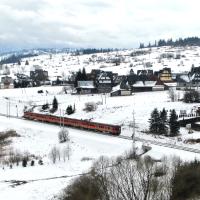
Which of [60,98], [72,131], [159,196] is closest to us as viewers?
[159,196]

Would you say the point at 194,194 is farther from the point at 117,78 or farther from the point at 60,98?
the point at 117,78

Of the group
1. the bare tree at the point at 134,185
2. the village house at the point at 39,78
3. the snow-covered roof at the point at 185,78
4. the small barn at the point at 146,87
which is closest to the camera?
the bare tree at the point at 134,185

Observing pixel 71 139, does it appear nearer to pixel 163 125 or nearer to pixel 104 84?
pixel 163 125

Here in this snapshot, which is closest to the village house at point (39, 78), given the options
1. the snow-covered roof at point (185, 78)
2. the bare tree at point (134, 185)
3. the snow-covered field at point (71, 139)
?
the snow-covered field at point (71, 139)

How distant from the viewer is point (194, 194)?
2720 cm

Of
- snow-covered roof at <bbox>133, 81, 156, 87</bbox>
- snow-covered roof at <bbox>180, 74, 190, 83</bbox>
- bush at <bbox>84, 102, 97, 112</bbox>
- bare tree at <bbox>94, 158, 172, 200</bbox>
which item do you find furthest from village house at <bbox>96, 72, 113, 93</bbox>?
bare tree at <bbox>94, 158, 172, 200</bbox>

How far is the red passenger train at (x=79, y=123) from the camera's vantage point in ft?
189

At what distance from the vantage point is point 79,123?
64062 mm

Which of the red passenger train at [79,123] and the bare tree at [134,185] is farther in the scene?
the red passenger train at [79,123]

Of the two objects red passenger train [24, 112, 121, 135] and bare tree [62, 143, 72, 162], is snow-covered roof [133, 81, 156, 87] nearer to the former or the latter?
A: red passenger train [24, 112, 121, 135]

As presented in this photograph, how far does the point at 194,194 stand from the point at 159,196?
8.07 feet

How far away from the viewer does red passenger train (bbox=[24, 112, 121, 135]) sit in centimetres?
5761

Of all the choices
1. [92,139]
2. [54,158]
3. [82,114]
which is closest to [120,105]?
[82,114]

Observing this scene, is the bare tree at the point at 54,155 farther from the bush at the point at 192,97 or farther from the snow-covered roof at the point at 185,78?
the snow-covered roof at the point at 185,78
